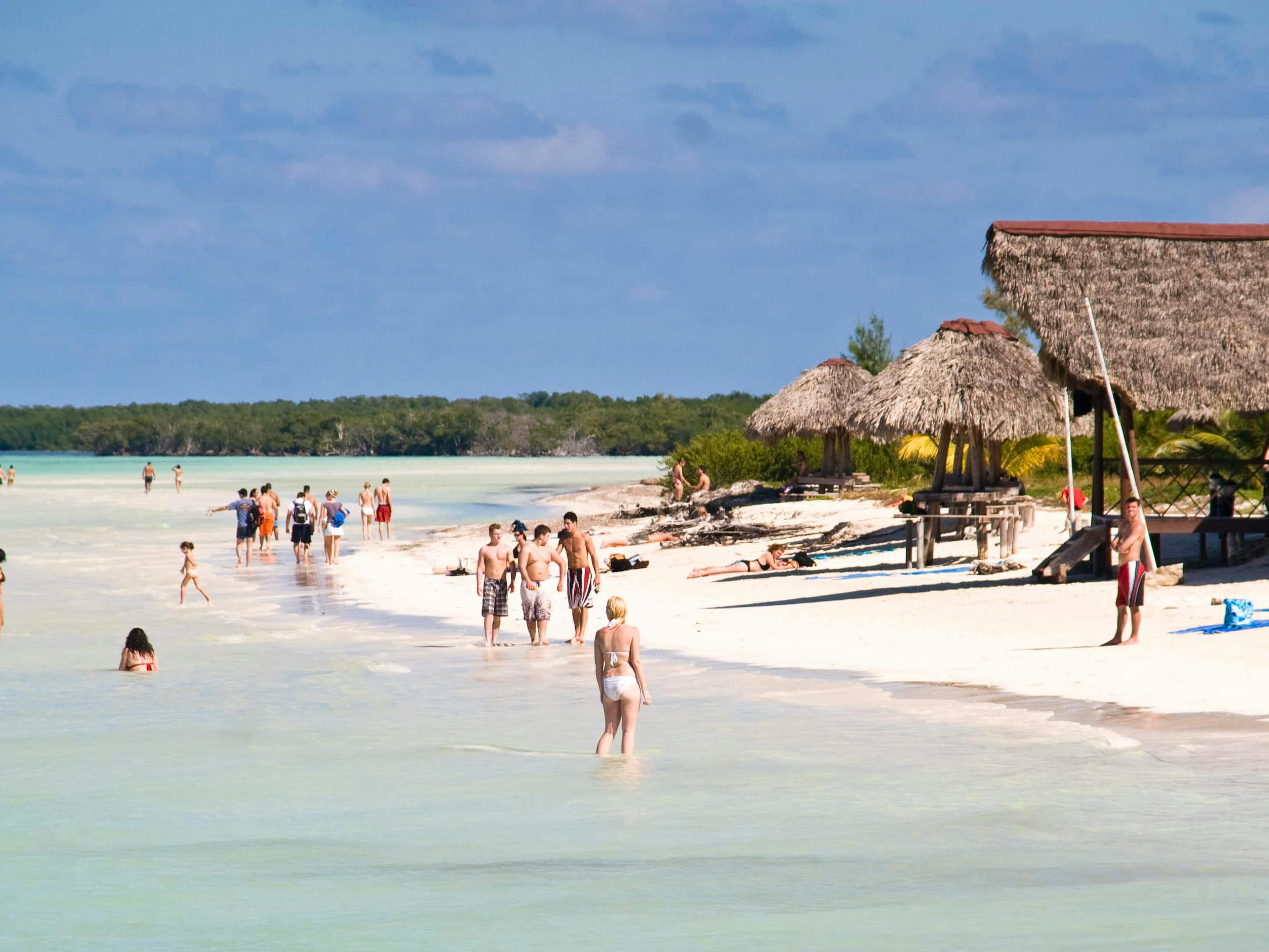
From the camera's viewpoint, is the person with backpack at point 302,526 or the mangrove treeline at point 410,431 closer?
the person with backpack at point 302,526

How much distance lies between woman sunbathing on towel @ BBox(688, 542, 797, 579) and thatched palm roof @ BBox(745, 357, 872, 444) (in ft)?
32.7

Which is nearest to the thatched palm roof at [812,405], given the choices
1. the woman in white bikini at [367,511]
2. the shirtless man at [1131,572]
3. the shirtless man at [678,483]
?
the shirtless man at [678,483]

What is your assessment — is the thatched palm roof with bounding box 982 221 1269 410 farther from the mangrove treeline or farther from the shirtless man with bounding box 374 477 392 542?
the mangrove treeline

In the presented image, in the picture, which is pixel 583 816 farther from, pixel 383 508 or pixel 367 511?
pixel 367 511

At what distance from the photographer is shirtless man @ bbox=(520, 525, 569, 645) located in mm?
15789

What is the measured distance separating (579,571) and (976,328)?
385 inches

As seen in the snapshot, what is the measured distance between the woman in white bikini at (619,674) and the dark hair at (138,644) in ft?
21.4

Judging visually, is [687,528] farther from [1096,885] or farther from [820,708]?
[1096,885]

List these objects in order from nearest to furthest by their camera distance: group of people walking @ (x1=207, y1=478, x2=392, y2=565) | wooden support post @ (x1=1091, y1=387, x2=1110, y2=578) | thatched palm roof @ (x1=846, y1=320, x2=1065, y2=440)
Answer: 1. wooden support post @ (x1=1091, y1=387, x2=1110, y2=578)
2. thatched palm roof @ (x1=846, y1=320, x2=1065, y2=440)
3. group of people walking @ (x1=207, y1=478, x2=392, y2=565)

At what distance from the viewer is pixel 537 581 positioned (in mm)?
15891

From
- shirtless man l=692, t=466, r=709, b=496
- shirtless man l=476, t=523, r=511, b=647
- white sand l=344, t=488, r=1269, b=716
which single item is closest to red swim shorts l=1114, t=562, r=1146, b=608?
white sand l=344, t=488, r=1269, b=716

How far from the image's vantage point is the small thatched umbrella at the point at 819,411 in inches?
1287

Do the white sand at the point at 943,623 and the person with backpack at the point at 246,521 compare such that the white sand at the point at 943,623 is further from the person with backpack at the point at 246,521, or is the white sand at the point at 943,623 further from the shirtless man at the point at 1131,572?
the person with backpack at the point at 246,521

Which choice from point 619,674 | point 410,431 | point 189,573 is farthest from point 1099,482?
point 410,431
